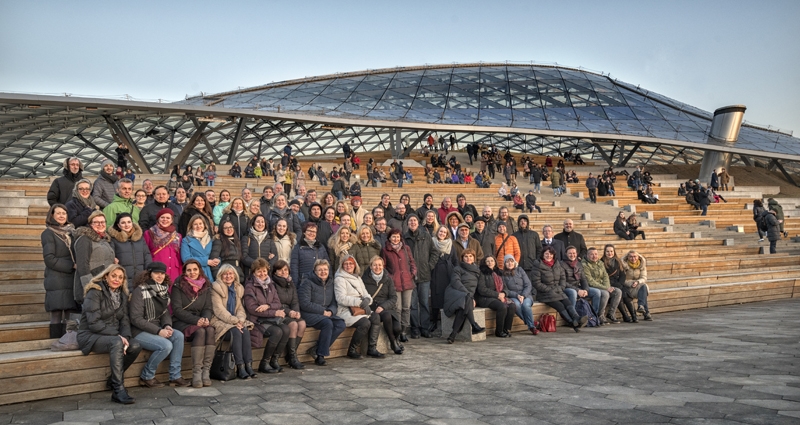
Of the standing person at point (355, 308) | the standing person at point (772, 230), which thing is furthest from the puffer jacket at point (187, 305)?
the standing person at point (772, 230)

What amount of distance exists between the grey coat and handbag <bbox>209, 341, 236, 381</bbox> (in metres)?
1.78

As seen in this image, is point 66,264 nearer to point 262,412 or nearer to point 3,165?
point 262,412

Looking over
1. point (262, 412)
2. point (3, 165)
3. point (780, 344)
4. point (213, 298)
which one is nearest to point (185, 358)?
point (213, 298)

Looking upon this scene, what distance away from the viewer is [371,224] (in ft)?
34.7

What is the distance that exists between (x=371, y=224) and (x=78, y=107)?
1025 inches

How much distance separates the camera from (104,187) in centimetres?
991

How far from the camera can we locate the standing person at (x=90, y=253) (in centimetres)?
724

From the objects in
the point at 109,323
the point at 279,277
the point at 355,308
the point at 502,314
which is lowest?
the point at 502,314

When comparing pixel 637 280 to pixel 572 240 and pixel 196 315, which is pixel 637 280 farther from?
pixel 196 315

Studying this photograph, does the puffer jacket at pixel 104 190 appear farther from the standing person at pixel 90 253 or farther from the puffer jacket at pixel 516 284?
the puffer jacket at pixel 516 284

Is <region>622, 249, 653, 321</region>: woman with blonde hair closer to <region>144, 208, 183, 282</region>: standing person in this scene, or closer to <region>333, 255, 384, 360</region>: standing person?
<region>333, 255, 384, 360</region>: standing person

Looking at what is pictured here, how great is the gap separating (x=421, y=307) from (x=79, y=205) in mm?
5005

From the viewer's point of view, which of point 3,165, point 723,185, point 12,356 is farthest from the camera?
point 3,165

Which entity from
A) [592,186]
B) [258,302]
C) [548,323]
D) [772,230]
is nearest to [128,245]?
[258,302]
